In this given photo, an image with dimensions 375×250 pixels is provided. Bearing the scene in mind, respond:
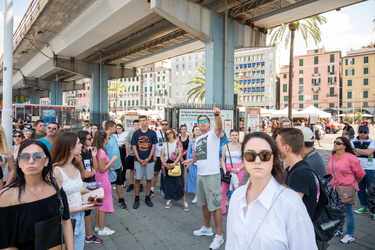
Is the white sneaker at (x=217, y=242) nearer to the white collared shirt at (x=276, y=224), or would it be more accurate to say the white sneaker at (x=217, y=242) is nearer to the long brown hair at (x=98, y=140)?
the white collared shirt at (x=276, y=224)

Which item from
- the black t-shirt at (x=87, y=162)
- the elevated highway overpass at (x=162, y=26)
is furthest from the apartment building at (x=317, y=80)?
the black t-shirt at (x=87, y=162)

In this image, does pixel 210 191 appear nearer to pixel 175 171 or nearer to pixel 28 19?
pixel 175 171

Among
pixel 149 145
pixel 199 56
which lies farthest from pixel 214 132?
pixel 199 56

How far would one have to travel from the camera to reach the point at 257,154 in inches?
62.2

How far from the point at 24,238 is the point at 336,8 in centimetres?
1352

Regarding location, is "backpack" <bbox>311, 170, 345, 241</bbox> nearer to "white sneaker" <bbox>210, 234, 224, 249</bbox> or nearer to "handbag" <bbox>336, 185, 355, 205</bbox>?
"white sneaker" <bbox>210, 234, 224, 249</bbox>

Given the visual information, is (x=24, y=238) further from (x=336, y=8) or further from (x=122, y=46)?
(x=122, y=46)

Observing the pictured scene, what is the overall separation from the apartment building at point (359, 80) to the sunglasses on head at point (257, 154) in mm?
69577

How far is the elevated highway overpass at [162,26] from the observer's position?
1063 centimetres

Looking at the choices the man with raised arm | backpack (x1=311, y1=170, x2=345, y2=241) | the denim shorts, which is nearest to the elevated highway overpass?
the man with raised arm

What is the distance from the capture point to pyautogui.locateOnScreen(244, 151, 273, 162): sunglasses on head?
1.57m

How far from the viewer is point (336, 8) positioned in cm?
1080

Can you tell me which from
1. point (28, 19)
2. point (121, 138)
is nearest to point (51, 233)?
point (121, 138)

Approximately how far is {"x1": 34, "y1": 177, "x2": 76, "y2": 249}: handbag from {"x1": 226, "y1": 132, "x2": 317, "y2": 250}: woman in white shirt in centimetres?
146
